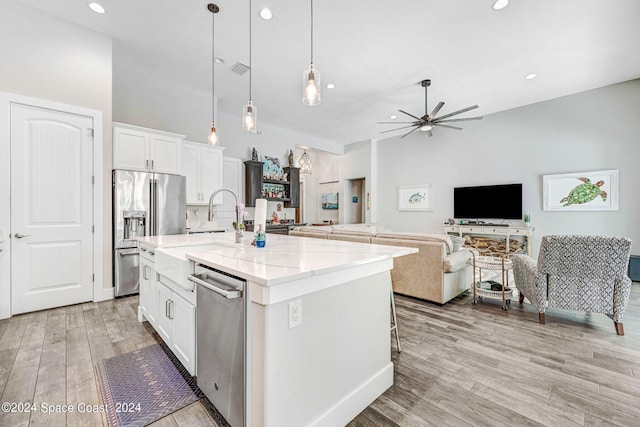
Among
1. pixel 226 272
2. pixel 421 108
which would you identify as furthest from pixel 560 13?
→ pixel 226 272

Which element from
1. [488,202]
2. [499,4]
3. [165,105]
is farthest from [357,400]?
[488,202]

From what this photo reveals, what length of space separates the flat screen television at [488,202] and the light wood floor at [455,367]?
2.97 metres

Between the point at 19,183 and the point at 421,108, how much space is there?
6495 mm

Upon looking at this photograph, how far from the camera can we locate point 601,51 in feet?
11.9

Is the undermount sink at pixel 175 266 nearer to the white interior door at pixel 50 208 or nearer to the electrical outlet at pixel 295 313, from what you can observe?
the electrical outlet at pixel 295 313

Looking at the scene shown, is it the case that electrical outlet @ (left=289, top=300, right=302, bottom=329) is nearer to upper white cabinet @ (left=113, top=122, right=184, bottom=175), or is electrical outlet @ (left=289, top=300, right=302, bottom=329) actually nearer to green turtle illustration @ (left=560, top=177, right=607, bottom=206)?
upper white cabinet @ (left=113, top=122, right=184, bottom=175)

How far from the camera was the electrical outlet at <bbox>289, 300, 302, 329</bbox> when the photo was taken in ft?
4.03

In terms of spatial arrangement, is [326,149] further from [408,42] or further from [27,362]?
[27,362]

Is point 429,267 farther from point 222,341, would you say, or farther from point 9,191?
point 9,191

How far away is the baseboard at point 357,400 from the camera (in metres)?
1.39

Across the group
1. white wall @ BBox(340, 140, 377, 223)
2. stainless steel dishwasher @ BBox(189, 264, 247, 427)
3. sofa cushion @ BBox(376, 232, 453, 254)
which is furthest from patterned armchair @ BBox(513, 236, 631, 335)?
white wall @ BBox(340, 140, 377, 223)

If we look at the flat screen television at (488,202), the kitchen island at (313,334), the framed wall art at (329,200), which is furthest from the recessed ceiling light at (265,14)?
the framed wall art at (329,200)

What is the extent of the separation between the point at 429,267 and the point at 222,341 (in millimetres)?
2698

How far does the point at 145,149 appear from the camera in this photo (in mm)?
3842
